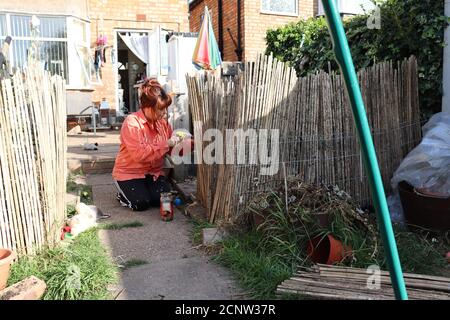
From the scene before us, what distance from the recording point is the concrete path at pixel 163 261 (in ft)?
9.77

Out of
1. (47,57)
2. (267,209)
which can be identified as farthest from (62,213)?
(47,57)

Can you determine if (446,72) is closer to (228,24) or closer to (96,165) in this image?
(96,165)

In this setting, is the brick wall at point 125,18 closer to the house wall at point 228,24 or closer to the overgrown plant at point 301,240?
the house wall at point 228,24

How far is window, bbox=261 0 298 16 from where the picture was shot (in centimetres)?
1135

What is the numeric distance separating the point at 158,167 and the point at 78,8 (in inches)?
299

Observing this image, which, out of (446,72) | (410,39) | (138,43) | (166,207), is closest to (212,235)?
(166,207)

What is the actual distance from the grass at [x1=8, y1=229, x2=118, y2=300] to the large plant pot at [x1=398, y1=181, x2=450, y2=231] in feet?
9.00

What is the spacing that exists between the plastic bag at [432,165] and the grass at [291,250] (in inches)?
21.1

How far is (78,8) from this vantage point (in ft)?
36.3

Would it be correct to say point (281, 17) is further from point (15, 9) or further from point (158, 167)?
point (158, 167)

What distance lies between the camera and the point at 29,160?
3.35 m

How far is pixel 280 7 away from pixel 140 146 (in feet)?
27.3

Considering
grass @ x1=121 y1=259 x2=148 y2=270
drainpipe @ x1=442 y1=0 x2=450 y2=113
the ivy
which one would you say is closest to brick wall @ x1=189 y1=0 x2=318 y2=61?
the ivy

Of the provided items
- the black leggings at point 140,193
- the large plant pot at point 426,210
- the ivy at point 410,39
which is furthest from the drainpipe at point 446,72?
the black leggings at point 140,193
